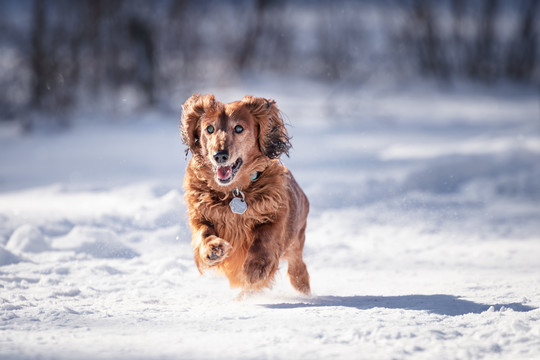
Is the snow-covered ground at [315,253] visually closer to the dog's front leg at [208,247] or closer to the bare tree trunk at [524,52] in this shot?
the dog's front leg at [208,247]

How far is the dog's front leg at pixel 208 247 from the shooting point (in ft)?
11.5

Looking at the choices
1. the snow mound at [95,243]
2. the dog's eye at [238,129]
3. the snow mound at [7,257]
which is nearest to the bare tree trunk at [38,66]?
the snow mound at [95,243]

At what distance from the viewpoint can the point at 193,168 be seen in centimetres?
391

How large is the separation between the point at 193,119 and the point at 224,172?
0.46 meters

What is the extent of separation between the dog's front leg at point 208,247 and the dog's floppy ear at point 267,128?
0.58 metres

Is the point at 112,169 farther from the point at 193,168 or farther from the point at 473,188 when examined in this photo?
the point at 193,168

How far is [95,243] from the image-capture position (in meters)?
5.45

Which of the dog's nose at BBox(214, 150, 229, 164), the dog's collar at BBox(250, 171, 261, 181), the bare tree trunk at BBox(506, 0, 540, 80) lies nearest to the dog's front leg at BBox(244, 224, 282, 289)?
the dog's collar at BBox(250, 171, 261, 181)

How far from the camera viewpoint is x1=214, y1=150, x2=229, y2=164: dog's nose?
11.5ft

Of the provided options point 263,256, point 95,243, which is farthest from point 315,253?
point 263,256

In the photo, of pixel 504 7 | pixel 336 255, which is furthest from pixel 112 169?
pixel 504 7

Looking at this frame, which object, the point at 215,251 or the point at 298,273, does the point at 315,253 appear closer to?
the point at 298,273

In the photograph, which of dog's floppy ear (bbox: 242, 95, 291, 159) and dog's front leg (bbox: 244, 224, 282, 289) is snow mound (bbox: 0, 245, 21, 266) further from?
dog's floppy ear (bbox: 242, 95, 291, 159)

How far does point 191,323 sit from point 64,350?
A: 0.68m
